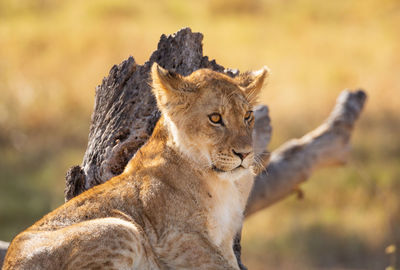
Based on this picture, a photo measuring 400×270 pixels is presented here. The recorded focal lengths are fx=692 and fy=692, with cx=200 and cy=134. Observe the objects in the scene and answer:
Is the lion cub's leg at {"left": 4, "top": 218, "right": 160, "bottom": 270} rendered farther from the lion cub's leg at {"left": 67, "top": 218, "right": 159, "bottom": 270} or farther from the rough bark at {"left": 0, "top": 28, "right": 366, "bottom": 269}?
the rough bark at {"left": 0, "top": 28, "right": 366, "bottom": 269}

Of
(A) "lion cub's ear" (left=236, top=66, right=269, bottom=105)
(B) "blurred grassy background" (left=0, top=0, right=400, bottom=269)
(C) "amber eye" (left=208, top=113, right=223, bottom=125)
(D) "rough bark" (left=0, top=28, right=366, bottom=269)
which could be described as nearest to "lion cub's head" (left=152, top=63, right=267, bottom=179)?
(C) "amber eye" (left=208, top=113, right=223, bottom=125)

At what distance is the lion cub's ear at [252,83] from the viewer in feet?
16.6

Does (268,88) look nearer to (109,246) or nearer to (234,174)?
(234,174)

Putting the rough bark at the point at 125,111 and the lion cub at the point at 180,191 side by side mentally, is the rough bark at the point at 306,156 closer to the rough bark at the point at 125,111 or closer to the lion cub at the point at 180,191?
the rough bark at the point at 125,111

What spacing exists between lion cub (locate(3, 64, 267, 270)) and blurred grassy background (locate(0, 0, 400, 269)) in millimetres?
4701

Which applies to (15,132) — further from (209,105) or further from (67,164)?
(209,105)

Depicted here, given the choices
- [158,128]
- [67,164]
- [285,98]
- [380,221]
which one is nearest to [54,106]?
[67,164]

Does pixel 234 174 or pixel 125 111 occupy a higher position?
pixel 125 111

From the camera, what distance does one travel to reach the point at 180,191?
15.5ft

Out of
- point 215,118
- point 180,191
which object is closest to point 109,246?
point 180,191

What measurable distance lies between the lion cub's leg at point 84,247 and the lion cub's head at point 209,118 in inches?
28.8

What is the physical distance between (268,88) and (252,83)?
8.56 metres

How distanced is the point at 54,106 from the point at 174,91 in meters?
9.59

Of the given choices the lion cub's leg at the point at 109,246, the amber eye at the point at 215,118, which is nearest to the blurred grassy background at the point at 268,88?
the amber eye at the point at 215,118
